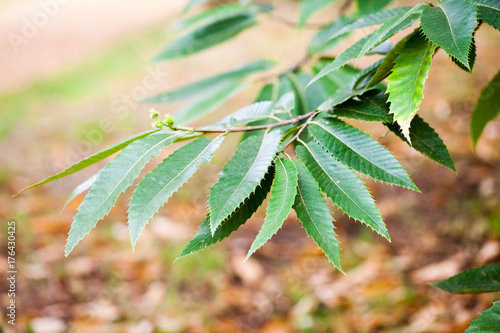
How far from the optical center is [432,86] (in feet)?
10.9

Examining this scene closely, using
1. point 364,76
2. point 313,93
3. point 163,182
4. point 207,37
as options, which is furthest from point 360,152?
point 207,37

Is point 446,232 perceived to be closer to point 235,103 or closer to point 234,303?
point 234,303

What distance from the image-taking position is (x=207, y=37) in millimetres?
1320

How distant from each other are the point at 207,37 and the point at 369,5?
0.50 m

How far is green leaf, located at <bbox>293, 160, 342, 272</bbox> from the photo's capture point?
1.87 ft

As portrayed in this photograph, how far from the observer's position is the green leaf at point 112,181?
22.3 inches

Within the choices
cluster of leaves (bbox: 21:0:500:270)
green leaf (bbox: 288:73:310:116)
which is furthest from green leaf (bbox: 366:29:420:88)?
green leaf (bbox: 288:73:310:116)

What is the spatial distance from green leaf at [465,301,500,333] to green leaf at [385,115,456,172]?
0.23 m

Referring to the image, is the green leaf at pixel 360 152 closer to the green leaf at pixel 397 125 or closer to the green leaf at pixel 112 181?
the green leaf at pixel 397 125

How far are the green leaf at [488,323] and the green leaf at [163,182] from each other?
1.62 ft

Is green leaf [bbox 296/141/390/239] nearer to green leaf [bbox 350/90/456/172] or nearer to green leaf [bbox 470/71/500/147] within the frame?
green leaf [bbox 350/90/456/172]

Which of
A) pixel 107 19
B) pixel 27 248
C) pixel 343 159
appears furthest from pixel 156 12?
pixel 343 159

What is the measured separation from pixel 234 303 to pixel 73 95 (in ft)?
10.3

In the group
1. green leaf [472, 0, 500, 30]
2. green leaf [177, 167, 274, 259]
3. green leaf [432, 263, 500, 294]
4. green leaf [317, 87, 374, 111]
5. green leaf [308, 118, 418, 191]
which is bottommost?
green leaf [432, 263, 500, 294]
